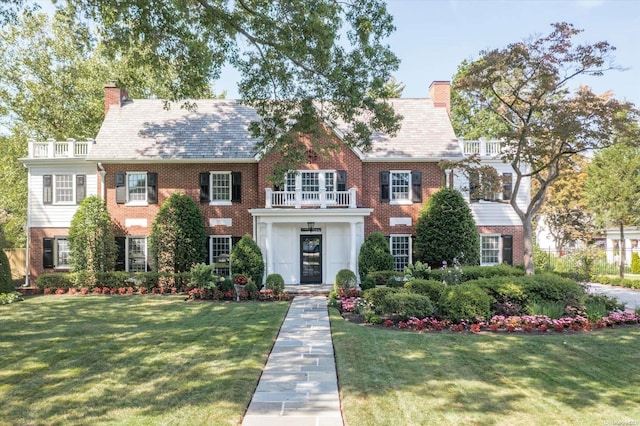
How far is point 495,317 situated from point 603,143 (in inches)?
306

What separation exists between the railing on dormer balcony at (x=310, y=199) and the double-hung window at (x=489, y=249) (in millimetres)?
7511

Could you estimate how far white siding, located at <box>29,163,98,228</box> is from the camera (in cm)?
2208

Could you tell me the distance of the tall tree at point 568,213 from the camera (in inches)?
1484

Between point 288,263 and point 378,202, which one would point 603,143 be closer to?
point 378,202

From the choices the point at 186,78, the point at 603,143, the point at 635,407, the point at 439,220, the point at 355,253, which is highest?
the point at 186,78

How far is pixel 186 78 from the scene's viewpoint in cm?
1410

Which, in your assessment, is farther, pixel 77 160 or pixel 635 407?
pixel 77 160

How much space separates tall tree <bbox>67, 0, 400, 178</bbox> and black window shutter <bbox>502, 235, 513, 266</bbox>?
11403 mm

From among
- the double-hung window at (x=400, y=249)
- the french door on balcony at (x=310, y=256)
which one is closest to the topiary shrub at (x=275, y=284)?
the french door on balcony at (x=310, y=256)

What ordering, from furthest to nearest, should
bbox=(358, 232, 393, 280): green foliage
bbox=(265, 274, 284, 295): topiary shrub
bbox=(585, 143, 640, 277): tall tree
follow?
bbox=(585, 143, 640, 277): tall tree
bbox=(358, 232, 393, 280): green foliage
bbox=(265, 274, 284, 295): topiary shrub

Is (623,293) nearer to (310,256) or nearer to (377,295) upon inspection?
(377,295)

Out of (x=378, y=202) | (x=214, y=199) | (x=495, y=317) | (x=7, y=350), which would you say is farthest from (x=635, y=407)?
(x=214, y=199)

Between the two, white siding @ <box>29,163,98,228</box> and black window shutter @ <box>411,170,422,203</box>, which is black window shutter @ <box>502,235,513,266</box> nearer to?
black window shutter @ <box>411,170,422,203</box>

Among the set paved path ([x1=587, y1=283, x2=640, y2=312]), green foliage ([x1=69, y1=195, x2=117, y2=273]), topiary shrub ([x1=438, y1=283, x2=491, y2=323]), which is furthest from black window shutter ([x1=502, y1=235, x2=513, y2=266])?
green foliage ([x1=69, y1=195, x2=117, y2=273])
